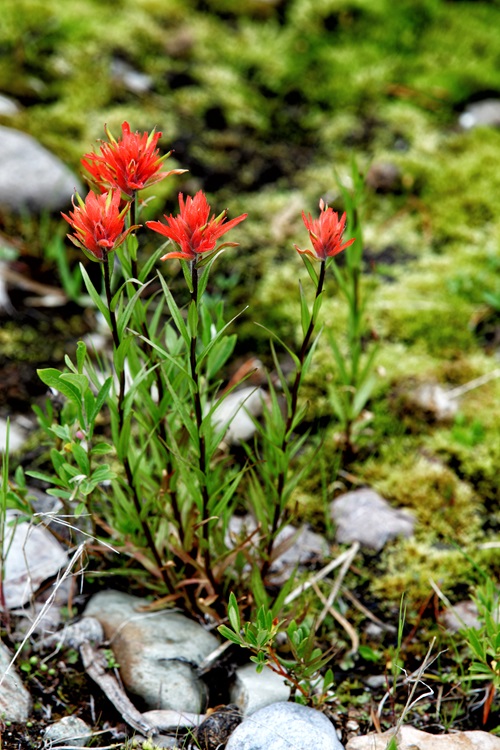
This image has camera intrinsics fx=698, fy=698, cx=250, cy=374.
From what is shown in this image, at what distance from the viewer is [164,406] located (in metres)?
1.95

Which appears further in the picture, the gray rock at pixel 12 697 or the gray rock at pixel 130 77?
the gray rock at pixel 130 77

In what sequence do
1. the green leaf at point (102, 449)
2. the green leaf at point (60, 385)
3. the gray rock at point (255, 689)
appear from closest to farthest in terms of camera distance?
the green leaf at point (60, 385), the green leaf at point (102, 449), the gray rock at point (255, 689)

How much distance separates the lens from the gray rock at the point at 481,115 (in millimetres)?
4434

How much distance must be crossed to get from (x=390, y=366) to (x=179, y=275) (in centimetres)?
117

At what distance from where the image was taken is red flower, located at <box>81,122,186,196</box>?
1.55 metres

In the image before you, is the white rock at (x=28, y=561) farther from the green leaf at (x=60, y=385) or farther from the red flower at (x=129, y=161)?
the red flower at (x=129, y=161)

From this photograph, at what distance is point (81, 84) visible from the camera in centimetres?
425

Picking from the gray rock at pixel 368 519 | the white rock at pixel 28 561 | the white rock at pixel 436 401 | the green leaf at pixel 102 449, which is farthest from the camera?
the white rock at pixel 436 401

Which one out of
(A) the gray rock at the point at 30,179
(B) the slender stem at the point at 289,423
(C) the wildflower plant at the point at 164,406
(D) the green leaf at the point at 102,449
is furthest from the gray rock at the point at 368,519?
(A) the gray rock at the point at 30,179

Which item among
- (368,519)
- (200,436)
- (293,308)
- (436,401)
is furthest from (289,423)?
(293,308)

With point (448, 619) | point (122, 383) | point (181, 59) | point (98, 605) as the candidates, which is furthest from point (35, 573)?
point (181, 59)

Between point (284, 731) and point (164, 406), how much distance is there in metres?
0.90

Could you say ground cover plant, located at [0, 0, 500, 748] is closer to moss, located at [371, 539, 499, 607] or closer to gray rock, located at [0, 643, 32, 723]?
moss, located at [371, 539, 499, 607]

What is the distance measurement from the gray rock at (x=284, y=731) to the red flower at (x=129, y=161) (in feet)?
4.52
